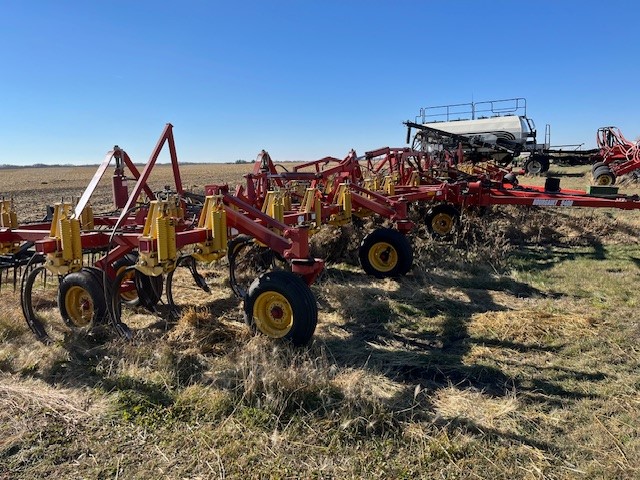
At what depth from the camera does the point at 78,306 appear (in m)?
4.65

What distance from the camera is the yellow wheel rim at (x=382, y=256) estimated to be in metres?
6.31

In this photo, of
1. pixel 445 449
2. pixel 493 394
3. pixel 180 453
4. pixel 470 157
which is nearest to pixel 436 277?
pixel 493 394

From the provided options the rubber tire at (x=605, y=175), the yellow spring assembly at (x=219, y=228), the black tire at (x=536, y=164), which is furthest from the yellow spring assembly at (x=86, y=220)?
the black tire at (x=536, y=164)

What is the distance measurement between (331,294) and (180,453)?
317 cm

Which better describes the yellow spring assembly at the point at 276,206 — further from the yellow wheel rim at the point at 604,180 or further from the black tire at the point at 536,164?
the black tire at the point at 536,164

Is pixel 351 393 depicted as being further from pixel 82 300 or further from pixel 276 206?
pixel 82 300

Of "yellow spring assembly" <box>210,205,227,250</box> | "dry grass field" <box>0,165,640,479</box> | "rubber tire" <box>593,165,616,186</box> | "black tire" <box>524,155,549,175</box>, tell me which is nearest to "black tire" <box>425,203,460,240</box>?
"dry grass field" <box>0,165,640,479</box>

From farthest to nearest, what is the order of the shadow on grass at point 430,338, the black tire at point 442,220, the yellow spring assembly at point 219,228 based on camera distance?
the black tire at point 442,220 < the yellow spring assembly at point 219,228 < the shadow on grass at point 430,338

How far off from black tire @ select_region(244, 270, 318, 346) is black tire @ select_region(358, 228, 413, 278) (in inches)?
100

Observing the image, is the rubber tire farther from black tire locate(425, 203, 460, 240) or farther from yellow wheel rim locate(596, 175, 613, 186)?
black tire locate(425, 203, 460, 240)

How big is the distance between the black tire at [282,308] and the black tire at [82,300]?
1389mm

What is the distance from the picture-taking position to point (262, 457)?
2.58m

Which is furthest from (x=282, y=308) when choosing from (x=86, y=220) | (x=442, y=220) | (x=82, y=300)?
(x=442, y=220)

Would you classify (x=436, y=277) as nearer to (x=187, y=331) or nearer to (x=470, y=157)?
(x=187, y=331)
